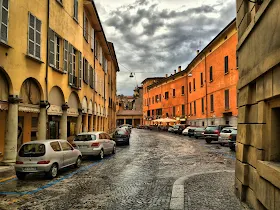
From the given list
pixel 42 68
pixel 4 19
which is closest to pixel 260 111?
pixel 4 19

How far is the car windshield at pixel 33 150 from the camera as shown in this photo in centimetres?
1004

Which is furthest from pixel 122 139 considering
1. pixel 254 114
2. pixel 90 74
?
pixel 254 114

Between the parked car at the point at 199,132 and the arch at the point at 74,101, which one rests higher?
the arch at the point at 74,101

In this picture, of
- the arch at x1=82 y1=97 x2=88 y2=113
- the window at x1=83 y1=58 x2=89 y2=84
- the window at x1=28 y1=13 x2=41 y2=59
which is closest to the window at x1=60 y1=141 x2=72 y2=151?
the window at x1=28 y1=13 x2=41 y2=59

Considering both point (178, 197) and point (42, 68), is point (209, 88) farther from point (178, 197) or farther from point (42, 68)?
point (178, 197)

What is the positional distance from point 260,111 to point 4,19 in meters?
10.9

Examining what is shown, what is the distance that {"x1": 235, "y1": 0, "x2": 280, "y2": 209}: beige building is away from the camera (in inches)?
202

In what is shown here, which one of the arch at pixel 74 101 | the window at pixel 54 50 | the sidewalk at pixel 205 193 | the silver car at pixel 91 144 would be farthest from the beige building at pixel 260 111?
the arch at pixel 74 101

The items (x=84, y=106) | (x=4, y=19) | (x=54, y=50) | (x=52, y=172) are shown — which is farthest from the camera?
(x=84, y=106)

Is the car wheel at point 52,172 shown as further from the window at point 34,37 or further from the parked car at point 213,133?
the parked car at point 213,133

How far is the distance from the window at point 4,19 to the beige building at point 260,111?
374 inches

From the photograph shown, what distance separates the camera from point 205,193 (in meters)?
7.70

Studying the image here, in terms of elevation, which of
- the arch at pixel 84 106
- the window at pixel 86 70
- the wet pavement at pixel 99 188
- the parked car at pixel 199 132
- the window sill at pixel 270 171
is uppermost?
the window at pixel 86 70

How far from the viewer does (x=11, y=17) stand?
12.5m
